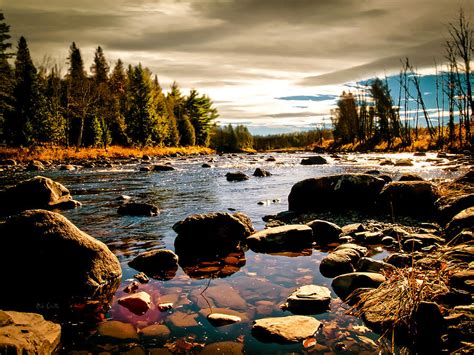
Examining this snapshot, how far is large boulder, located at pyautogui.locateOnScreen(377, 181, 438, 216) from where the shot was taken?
8086 millimetres

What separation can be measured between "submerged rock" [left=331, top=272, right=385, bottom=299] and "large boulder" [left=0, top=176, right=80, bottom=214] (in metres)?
9.16

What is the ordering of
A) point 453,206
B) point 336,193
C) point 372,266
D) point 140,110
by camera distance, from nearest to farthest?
point 372,266
point 453,206
point 336,193
point 140,110

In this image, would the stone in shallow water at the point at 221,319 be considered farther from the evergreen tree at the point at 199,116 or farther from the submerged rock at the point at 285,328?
the evergreen tree at the point at 199,116

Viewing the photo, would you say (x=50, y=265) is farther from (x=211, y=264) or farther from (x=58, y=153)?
(x=58, y=153)

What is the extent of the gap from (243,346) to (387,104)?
187 feet

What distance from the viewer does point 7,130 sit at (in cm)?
3575

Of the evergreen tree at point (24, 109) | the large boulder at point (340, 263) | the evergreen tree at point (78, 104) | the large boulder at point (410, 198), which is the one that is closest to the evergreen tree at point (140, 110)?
the evergreen tree at point (78, 104)

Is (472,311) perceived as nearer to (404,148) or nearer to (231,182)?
(231,182)

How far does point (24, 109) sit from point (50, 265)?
40390 millimetres

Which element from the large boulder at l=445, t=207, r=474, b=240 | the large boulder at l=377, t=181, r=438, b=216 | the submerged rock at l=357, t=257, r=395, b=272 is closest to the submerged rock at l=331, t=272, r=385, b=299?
the submerged rock at l=357, t=257, r=395, b=272

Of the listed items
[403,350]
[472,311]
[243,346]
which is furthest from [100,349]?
[472,311]

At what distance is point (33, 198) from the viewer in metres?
10.4

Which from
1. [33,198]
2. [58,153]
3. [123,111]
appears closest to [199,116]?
[123,111]

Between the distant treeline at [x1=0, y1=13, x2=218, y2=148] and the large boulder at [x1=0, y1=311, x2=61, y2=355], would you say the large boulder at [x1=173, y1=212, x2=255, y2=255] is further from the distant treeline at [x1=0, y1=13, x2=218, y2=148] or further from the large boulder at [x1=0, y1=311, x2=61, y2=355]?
the distant treeline at [x1=0, y1=13, x2=218, y2=148]
